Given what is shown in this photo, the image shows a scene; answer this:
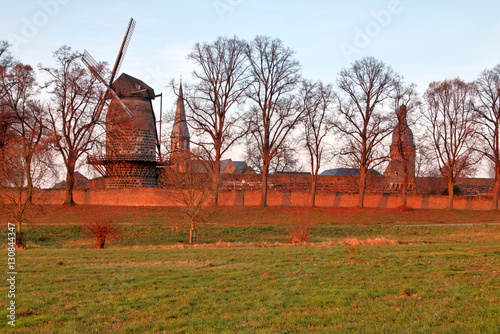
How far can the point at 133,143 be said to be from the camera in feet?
128

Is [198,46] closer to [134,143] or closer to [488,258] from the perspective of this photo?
[134,143]

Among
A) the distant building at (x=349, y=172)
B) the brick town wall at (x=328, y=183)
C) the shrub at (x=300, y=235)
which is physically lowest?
the shrub at (x=300, y=235)

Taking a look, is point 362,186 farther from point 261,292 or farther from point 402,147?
point 261,292

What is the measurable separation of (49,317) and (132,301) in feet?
4.29

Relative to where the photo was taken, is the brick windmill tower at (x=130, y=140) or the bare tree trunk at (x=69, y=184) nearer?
the bare tree trunk at (x=69, y=184)

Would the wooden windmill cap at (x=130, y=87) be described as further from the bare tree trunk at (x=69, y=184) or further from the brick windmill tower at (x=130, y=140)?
the bare tree trunk at (x=69, y=184)

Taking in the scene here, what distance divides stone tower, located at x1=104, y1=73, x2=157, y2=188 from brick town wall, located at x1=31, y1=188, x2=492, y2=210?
12.4 feet

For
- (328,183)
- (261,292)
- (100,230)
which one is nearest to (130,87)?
(100,230)

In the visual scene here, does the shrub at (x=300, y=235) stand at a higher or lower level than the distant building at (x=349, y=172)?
lower

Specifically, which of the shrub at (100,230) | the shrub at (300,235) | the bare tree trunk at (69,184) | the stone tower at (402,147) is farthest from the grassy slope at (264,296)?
the stone tower at (402,147)

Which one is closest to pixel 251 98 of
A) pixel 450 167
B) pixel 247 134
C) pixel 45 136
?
pixel 247 134

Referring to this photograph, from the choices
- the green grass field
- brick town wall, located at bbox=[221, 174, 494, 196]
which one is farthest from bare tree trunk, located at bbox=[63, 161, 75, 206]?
the green grass field

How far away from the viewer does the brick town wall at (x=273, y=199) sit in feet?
115

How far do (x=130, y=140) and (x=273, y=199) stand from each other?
44.3 ft
